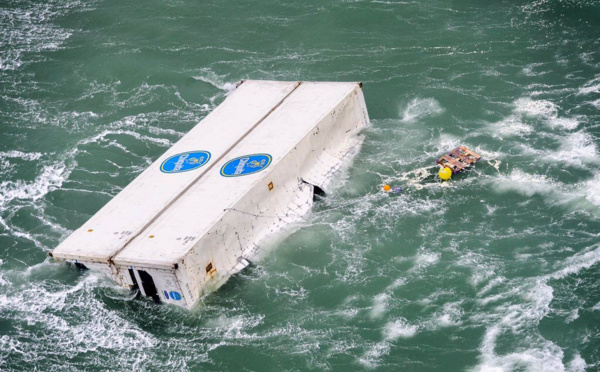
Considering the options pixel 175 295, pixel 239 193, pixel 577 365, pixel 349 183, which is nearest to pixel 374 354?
pixel 577 365

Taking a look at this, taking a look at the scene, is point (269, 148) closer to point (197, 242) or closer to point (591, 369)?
point (197, 242)

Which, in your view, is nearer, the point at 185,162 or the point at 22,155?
the point at 185,162

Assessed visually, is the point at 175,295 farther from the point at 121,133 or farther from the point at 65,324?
the point at 121,133

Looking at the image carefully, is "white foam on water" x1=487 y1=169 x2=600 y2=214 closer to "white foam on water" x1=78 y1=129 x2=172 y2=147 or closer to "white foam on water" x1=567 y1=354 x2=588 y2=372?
"white foam on water" x1=567 y1=354 x2=588 y2=372

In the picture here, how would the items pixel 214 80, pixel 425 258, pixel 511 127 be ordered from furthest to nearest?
pixel 214 80 → pixel 511 127 → pixel 425 258

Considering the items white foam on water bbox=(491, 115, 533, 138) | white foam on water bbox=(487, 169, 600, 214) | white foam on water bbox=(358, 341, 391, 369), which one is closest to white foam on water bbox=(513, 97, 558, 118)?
white foam on water bbox=(491, 115, 533, 138)

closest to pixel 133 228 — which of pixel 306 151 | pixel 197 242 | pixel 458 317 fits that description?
pixel 197 242
